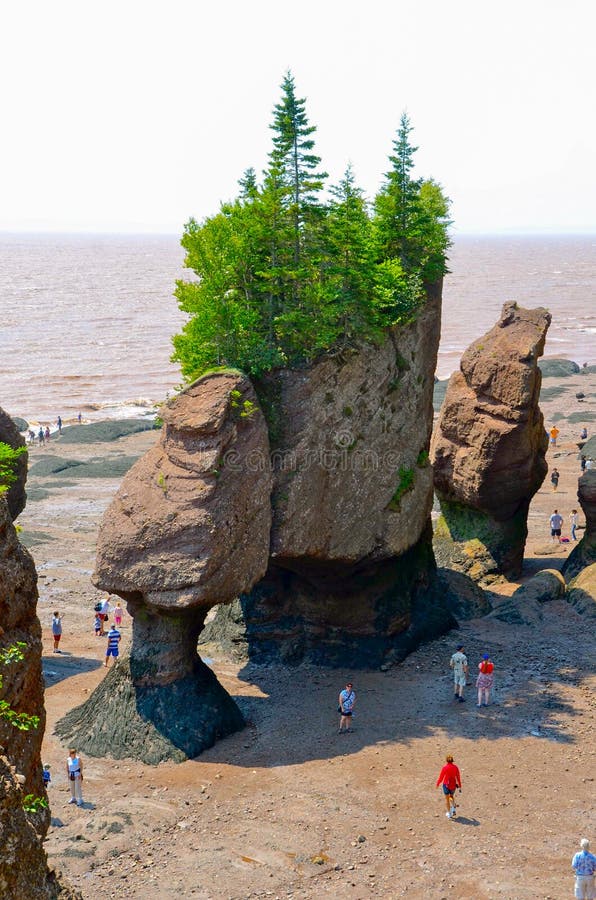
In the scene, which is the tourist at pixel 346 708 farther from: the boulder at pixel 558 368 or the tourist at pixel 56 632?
the boulder at pixel 558 368

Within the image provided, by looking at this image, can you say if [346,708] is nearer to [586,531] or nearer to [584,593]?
[584,593]

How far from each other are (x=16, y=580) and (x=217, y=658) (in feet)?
53.9

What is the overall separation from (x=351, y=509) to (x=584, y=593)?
372 inches

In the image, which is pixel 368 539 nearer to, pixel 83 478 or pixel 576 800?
pixel 576 800

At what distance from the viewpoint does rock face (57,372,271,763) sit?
23375 millimetres

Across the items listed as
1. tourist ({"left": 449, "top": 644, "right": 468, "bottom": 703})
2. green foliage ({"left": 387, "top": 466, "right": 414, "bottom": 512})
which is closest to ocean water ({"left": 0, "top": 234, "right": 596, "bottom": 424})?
green foliage ({"left": 387, "top": 466, "right": 414, "bottom": 512})

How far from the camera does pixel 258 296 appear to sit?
2664 centimetres

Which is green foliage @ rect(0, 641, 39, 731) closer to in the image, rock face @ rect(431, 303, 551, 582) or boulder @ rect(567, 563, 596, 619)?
boulder @ rect(567, 563, 596, 619)

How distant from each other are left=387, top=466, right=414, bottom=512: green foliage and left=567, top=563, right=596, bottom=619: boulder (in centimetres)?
724

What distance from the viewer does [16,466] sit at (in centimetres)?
2886

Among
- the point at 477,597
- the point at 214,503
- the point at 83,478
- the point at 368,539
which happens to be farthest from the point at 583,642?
the point at 83,478

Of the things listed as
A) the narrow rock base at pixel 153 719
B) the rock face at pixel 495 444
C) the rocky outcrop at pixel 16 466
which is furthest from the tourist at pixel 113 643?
the rock face at pixel 495 444

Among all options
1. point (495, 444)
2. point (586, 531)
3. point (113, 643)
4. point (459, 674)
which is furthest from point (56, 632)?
point (586, 531)

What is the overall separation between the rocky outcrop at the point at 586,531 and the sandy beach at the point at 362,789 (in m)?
4.31
